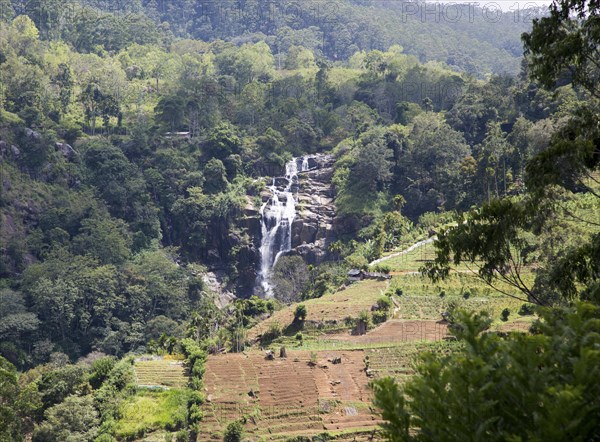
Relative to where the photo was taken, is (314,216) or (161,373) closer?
(161,373)

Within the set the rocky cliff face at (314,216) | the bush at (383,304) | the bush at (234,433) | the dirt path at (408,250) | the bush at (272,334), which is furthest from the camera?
the rocky cliff face at (314,216)

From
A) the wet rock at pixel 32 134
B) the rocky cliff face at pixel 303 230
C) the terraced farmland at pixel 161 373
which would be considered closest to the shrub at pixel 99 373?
the terraced farmland at pixel 161 373

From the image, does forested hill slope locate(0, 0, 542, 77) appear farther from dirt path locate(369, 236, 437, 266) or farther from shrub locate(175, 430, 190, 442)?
shrub locate(175, 430, 190, 442)

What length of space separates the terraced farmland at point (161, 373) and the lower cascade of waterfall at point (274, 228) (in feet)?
74.9

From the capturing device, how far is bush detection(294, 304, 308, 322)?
4006cm

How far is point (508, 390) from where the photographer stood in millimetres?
9078

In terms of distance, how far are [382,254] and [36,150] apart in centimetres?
2964

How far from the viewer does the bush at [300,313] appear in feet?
131

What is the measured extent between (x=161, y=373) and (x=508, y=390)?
2753 centimetres

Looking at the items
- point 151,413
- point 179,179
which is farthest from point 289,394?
point 179,179

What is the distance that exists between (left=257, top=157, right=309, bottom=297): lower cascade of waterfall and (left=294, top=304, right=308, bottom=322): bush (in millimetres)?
18367

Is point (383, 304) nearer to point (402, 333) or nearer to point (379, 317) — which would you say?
point (379, 317)

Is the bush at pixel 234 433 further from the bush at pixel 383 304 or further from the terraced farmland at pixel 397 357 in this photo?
the bush at pixel 383 304

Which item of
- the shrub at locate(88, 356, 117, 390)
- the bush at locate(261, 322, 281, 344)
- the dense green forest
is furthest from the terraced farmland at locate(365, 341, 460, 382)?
the shrub at locate(88, 356, 117, 390)
